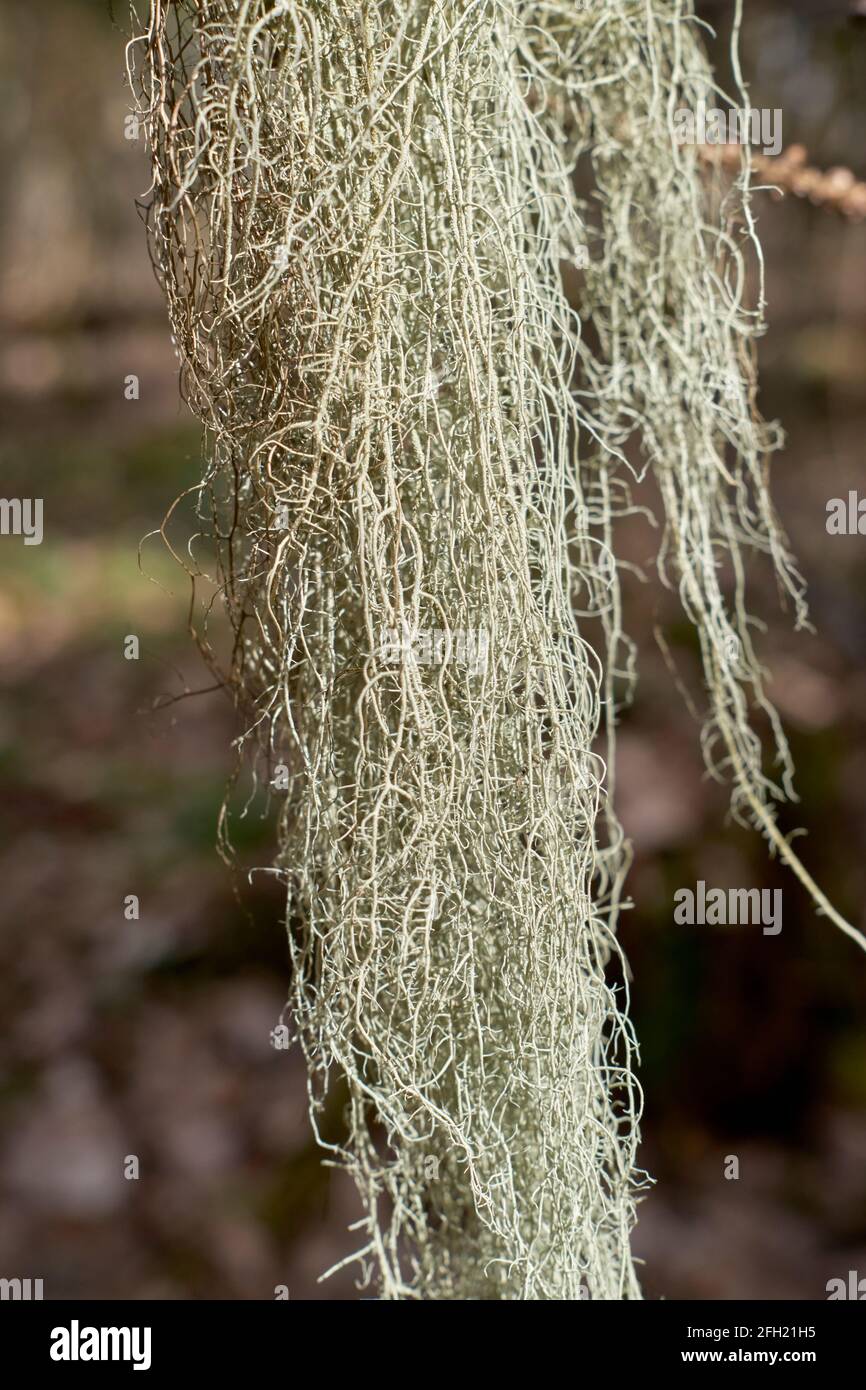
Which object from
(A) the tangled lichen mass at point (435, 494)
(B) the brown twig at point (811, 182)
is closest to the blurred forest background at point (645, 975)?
(B) the brown twig at point (811, 182)

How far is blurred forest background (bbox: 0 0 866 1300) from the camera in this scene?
1244mm

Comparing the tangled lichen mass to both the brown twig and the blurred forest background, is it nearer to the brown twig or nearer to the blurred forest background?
the brown twig

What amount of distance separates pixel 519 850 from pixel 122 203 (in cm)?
178

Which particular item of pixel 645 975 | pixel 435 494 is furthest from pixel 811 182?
pixel 645 975

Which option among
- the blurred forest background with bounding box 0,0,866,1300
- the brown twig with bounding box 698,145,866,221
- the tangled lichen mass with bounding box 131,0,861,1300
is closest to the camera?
the tangled lichen mass with bounding box 131,0,861,1300

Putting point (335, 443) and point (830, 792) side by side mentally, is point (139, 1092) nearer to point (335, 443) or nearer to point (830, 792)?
point (830, 792)

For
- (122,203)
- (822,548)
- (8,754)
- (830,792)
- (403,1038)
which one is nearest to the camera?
(403,1038)

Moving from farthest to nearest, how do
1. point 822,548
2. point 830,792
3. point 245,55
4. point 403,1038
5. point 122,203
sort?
point 122,203
point 822,548
point 830,792
point 403,1038
point 245,55

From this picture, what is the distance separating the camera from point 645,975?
4.19 ft

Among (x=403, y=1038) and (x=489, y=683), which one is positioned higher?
(x=489, y=683)

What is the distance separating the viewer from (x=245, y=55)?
38 cm

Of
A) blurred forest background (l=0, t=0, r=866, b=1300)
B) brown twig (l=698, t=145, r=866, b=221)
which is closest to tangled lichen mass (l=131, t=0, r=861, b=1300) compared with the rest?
brown twig (l=698, t=145, r=866, b=221)

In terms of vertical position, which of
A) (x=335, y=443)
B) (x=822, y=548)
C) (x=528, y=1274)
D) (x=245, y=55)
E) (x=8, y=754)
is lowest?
Result: (x=528, y=1274)

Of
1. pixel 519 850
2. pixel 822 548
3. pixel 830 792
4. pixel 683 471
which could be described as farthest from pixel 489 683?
pixel 822 548
